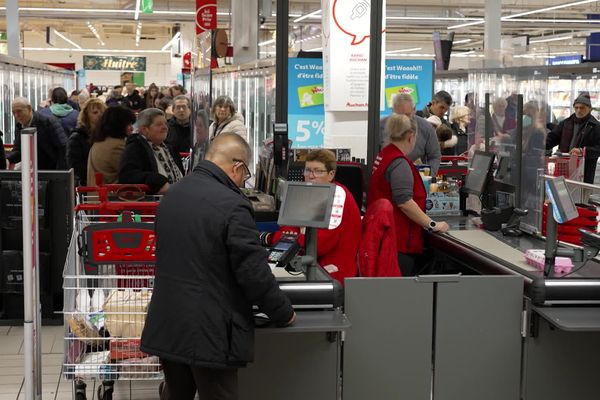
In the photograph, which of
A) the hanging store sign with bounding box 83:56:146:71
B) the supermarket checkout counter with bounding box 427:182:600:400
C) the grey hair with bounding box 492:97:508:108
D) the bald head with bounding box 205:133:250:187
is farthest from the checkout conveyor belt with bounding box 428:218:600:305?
the hanging store sign with bounding box 83:56:146:71

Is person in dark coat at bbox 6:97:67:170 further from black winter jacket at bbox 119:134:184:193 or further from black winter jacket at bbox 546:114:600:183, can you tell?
black winter jacket at bbox 546:114:600:183

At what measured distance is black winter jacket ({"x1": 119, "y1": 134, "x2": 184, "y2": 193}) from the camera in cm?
679

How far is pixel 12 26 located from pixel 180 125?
278 inches

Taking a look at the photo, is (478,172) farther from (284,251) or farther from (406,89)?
(406,89)

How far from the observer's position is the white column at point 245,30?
1700cm

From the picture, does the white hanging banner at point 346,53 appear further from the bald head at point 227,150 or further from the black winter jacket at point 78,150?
the bald head at point 227,150

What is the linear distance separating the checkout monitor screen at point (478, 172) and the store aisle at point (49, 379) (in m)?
2.31

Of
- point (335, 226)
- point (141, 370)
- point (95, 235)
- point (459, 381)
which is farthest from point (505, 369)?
point (95, 235)

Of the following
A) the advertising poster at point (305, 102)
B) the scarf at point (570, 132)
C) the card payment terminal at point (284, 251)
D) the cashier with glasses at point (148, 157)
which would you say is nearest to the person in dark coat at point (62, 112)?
the advertising poster at point (305, 102)

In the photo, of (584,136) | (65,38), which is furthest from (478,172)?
(65,38)

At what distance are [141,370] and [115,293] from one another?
0.37m

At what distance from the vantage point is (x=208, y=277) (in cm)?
337

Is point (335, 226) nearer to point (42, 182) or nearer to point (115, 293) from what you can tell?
point (115, 293)

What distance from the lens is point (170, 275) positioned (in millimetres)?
3420
